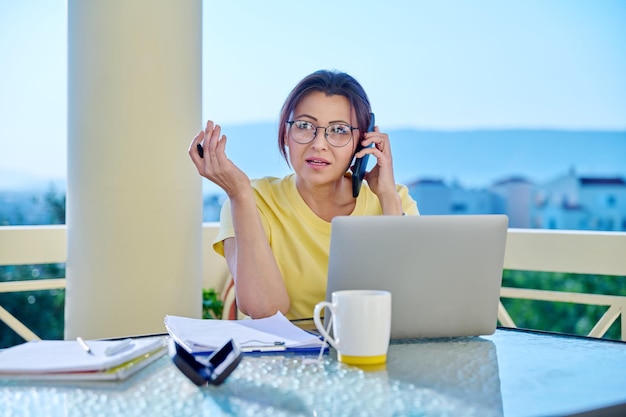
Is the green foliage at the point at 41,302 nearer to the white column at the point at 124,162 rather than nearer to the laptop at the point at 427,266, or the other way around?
the white column at the point at 124,162

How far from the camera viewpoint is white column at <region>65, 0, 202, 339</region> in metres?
2.35

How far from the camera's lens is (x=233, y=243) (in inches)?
77.0

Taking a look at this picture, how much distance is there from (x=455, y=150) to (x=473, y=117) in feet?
1.19

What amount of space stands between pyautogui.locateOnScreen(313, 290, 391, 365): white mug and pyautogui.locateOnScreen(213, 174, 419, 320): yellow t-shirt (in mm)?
699

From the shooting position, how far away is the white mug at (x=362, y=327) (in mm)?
1201

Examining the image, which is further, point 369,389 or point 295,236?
point 295,236

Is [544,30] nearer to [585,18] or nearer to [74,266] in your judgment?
[585,18]

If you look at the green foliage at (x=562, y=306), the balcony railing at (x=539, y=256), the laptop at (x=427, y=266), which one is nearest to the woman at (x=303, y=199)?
the laptop at (x=427, y=266)

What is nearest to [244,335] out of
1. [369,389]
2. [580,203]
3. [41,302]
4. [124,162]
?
[369,389]

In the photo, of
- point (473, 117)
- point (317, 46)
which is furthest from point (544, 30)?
point (317, 46)

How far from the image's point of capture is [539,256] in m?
2.95

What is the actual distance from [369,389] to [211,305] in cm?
218

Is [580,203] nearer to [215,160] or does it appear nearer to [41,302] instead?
[41,302]

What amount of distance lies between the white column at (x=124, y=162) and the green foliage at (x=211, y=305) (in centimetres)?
74
